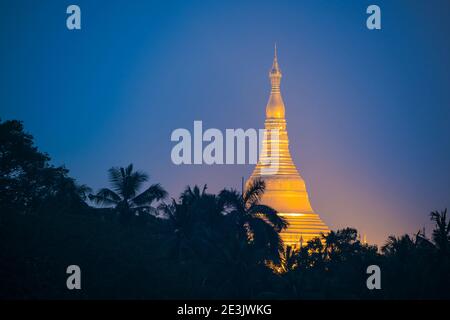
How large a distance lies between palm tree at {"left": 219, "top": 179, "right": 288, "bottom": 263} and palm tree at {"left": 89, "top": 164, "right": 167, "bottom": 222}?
5.67 m

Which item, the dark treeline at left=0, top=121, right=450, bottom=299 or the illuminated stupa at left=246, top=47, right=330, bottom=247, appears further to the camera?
the illuminated stupa at left=246, top=47, right=330, bottom=247

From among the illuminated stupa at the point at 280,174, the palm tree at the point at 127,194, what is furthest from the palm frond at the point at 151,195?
the illuminated stupa at the point at 280,174

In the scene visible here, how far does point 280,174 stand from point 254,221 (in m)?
58.4

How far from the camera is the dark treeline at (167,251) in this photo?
226ft

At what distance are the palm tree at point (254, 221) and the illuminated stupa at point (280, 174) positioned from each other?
2077 inches

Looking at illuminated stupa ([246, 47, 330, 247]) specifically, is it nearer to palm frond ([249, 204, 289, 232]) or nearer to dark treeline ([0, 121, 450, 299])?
dark treeline ([0, 121, 450, 299])

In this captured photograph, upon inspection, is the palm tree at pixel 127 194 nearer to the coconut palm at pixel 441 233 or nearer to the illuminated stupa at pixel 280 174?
the coconut palm at pixel 441 233

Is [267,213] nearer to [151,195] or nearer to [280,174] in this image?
[151,195]

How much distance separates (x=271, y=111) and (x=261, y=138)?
314 cm

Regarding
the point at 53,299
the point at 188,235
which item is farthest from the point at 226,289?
the point at 53,299

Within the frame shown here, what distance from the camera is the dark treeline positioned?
6888cm

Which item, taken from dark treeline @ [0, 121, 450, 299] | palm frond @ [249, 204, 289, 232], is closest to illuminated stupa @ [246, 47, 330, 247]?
dark treeline @ [0, 121, 450, 299]
